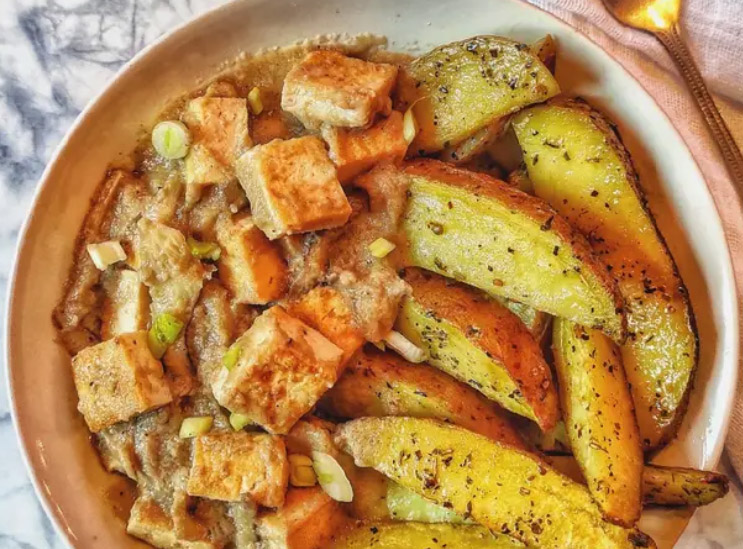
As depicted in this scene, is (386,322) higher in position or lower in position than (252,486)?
higher

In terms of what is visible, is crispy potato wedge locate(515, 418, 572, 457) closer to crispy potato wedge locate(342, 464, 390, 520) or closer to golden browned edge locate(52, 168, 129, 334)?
crispy potato wedge locate(342, 464, 390, 520)

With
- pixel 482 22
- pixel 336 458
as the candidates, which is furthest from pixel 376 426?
pixel 482 22

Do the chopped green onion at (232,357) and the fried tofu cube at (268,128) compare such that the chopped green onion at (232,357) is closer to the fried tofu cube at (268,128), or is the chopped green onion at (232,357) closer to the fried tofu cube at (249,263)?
the fried tofu cube at (249,263)

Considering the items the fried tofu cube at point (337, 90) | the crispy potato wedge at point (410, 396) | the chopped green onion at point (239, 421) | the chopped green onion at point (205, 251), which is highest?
the fried tofu cube at point (337, 90)

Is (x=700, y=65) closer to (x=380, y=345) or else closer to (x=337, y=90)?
(x=337, y=90)

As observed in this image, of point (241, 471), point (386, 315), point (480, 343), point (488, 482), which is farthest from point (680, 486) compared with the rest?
point (241, 471)

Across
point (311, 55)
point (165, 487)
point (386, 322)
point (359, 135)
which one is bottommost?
point (165, 487)

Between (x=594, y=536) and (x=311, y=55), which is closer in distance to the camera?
(x=594, y=536)

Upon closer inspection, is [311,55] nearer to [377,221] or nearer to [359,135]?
[359,135]

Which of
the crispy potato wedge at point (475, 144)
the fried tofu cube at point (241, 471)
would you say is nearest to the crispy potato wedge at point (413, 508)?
the fried tofu cube at point (241, 471)
